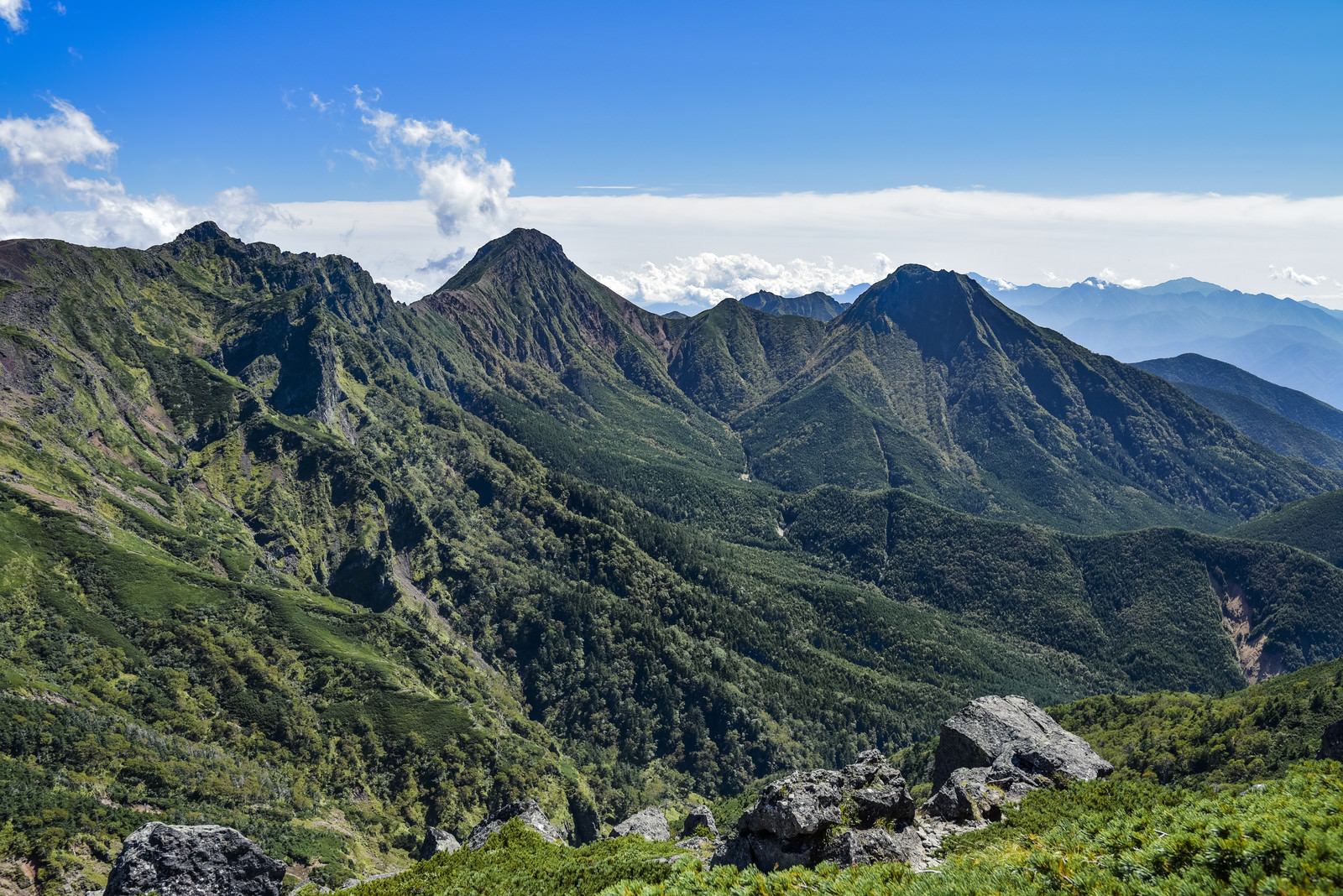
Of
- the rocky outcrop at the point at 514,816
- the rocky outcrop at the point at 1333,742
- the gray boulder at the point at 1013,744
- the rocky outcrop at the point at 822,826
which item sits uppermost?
the rocky outcrop at the point at 1333,742

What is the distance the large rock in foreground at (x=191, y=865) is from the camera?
65312mm

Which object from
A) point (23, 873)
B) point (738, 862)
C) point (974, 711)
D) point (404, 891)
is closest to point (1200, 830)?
point (738, 862)

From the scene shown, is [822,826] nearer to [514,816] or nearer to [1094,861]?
[1094,861]

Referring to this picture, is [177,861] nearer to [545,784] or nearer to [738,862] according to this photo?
[738,862]

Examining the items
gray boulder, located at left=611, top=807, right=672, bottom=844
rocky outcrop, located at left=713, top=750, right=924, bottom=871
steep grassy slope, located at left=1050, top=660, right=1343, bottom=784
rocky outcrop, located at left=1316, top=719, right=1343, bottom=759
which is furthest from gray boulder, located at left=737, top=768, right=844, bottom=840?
steep grassy slope, located at left=1050, top=660, right=1343, bottom=784

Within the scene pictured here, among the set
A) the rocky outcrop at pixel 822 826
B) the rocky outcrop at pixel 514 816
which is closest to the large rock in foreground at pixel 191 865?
the rocky outcrop at pixel 514 816

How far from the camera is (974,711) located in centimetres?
9244

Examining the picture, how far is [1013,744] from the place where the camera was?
8088 cm

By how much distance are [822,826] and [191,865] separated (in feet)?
222

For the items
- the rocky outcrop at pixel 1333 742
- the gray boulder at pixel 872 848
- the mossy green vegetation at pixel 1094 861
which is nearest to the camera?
the mossy green vegetation at pixel 1094 861

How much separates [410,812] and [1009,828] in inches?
6848

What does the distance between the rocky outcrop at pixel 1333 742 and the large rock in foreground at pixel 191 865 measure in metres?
111

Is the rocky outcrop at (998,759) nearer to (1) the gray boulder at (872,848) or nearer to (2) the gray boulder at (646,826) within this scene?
(1) the gray boulder at (872,848)

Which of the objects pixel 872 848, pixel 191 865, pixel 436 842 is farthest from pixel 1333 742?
pixel 191 865
